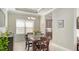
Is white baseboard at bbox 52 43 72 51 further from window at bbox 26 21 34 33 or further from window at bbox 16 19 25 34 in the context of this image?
window at bbox 16 19 25 34

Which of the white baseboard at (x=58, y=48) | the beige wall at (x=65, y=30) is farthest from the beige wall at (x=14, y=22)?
the white baseboard at (x=58, y=48)

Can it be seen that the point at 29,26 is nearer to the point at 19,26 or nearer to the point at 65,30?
the point at 19,26

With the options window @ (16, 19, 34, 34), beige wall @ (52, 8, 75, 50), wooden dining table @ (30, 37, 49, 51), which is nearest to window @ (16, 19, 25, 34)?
window @ (16, 19, 34, 34)

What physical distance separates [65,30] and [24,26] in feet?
2.58

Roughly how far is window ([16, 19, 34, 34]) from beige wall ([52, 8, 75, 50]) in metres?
0.45

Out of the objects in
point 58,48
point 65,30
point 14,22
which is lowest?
point 58,48

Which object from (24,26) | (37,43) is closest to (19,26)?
(24,26)

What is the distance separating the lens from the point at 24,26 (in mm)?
2793
